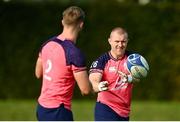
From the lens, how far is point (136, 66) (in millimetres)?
8680

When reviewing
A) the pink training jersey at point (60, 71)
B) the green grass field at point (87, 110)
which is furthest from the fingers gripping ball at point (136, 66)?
the green grass field at point (87, 110)

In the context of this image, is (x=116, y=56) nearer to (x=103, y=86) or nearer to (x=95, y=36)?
(x=103, y=86)

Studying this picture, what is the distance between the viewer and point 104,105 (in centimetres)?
873

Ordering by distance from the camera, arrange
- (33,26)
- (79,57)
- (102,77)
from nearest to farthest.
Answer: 1. (79,57)
2. (102,77)
3. (33,26)

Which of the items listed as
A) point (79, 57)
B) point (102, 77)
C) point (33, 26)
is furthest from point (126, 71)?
point (33, 26)

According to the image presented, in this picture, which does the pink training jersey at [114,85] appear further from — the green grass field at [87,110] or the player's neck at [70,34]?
the green grass field at [87,110]

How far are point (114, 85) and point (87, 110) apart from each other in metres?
9.35

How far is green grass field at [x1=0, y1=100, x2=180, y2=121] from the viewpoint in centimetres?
1602

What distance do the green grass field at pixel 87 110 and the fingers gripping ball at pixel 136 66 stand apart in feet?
22.6

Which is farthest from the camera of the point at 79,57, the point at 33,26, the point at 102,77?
the point at 33,26

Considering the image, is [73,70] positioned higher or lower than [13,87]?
higher

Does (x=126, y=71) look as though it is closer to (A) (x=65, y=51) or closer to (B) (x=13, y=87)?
(A) (x=65, y=51)

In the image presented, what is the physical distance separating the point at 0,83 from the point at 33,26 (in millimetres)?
1940

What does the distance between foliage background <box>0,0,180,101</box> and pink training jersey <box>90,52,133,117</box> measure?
12.1 m
